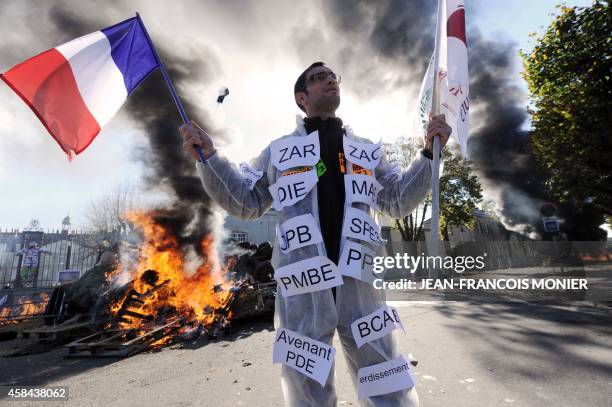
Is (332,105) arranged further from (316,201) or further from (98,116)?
(98,116)

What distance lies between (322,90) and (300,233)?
0.98 meters

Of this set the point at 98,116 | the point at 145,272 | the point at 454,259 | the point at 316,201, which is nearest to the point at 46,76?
the point at 98,116

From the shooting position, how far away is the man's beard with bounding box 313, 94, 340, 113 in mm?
2105

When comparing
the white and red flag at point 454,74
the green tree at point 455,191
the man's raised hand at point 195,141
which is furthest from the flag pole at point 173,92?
the green tree at point 455,191

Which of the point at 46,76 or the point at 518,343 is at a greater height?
the point at 46,76

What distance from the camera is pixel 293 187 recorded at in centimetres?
188

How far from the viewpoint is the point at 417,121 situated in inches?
109

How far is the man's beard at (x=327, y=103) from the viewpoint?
6.91 ft

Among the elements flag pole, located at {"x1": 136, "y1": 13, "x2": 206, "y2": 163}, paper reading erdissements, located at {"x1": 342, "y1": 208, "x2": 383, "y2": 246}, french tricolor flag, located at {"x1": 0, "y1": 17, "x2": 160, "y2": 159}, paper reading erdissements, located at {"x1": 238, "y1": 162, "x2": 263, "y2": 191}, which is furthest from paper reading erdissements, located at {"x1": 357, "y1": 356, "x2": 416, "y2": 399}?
french tricolor flag, located at {"x1": 0, "y1": 17, "x2": 160, "y2": 159}

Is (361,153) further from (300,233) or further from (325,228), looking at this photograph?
(300,233)

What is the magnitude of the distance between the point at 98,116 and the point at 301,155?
1.75m

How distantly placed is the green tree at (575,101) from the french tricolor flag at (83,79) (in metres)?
14.7

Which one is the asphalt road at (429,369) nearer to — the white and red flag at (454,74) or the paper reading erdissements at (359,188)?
the paper reading erdissements at (359,188)

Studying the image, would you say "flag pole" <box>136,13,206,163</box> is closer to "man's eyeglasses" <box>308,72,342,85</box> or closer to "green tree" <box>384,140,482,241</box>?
"man's eyeglasses" <box>308,72,342,85</box>
